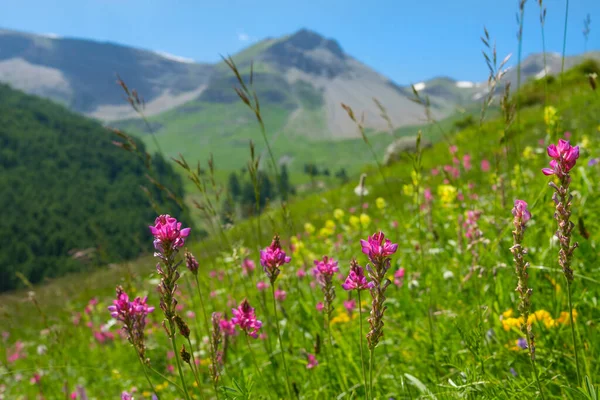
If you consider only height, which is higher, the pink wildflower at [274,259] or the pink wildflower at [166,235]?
the pink wildflower at [166,235]

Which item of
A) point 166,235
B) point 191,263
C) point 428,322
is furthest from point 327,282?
point 428,322

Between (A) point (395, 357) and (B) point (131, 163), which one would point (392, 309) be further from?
(B) point (131, 163)

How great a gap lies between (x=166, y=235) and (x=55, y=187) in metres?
175

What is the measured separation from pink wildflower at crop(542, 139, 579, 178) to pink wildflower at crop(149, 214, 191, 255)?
3.29 feet

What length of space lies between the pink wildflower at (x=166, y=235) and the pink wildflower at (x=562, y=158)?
1.00 meters

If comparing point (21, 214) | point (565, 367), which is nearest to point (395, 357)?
point (565, 367)

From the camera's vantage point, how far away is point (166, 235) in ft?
3.94

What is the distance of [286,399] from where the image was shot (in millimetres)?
2141

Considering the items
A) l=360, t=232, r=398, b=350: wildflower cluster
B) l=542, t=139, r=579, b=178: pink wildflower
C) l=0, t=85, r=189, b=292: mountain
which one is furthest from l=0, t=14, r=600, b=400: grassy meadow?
l=0, t=85, r=189, b=292: mountain

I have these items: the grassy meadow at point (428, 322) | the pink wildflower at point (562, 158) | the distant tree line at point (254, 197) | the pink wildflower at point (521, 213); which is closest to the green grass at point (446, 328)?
the grassy meadow at point (428, 322)

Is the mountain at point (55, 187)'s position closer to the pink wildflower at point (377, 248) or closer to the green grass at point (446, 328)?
the green grass at point (446, 328)

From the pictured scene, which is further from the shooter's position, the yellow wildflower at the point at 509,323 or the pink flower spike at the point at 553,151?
the yellow wildflower at the point at 509,323

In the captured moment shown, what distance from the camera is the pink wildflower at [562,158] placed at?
1104 millimetres

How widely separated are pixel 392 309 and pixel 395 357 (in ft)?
2.42
